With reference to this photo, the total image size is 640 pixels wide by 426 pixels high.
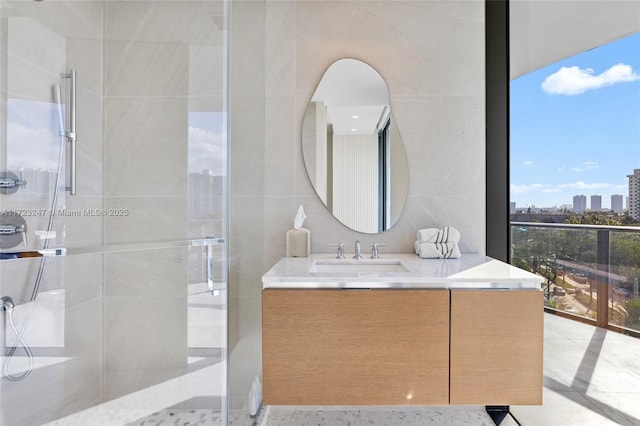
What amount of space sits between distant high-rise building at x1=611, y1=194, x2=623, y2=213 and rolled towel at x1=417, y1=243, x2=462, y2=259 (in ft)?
2.21

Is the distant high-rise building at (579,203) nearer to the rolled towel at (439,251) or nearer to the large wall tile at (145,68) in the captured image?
the rolled towel at (439,251)

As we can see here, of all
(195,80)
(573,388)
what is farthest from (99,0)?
(573,388)

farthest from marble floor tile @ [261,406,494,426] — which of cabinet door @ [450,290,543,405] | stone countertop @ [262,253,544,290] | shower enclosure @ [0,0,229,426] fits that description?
stone countertop @ [262,253,544,290]

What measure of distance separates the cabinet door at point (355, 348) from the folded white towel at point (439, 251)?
469mm

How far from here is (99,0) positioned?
898 mm

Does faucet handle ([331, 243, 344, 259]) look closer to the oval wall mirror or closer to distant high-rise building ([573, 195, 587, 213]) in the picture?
the oval wall mirror

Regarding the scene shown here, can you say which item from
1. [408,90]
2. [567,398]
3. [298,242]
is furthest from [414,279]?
[408,90]

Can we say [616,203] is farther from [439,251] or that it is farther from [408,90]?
[408,90]

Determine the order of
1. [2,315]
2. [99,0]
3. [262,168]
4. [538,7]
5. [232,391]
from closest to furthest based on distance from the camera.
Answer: [2,315], [99,0], [232,391], [538,7], [262,168]

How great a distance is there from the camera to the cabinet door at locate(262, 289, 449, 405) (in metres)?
1.35

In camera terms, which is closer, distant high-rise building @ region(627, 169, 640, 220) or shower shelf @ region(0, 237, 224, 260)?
shower shelf @ region(0, 237, 224, 260)

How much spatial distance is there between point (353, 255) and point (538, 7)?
143cm

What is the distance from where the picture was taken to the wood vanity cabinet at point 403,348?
1.35 metres

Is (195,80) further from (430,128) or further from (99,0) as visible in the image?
(430,128)
